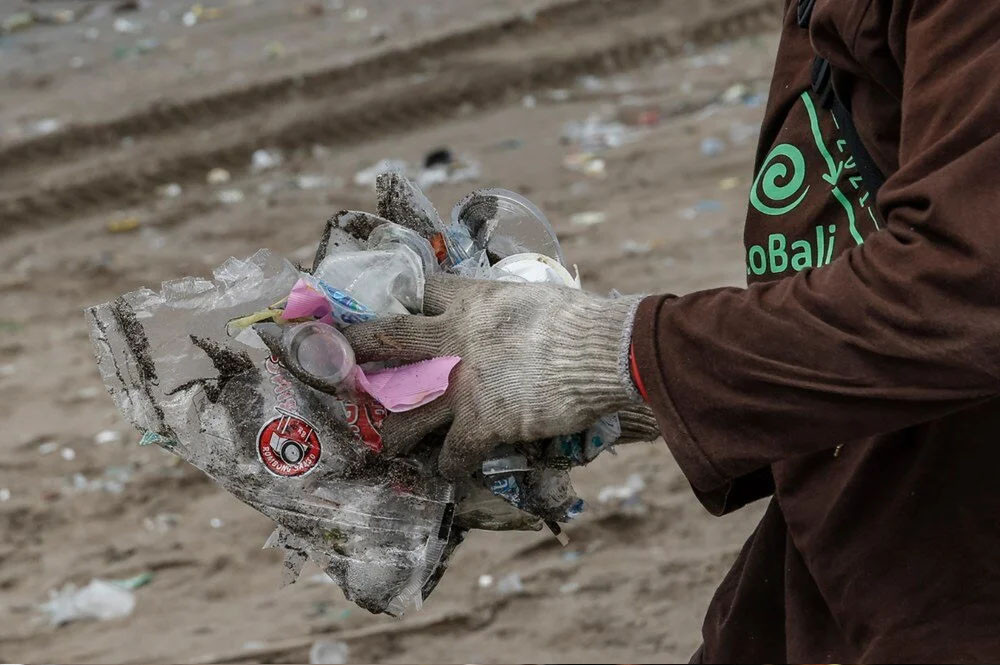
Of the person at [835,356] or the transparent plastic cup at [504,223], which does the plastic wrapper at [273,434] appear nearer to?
the person at [835,356]

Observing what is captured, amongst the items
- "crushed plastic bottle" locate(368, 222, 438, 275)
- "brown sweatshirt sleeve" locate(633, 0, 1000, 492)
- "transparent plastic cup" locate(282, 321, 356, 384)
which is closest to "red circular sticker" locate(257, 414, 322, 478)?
"transparent plastic cup" locate(282, 321, 356, 384)

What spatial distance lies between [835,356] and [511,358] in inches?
15.4

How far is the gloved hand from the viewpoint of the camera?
4.63 ft

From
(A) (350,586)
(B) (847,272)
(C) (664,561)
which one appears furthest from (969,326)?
(C) (664,561)

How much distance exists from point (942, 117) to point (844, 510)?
0.55 metres

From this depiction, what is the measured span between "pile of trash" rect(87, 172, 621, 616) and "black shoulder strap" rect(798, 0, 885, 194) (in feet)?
1.46

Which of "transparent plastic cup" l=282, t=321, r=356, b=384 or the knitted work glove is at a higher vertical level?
"transparent plastic cup" l=282, t=321, r=356, b=384

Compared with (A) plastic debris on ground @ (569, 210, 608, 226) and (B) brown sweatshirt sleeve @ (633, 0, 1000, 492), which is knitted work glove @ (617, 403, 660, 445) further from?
(A) plastic debris on ground @ (569, 210, 608, 226)

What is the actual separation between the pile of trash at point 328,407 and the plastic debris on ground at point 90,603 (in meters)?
2.04

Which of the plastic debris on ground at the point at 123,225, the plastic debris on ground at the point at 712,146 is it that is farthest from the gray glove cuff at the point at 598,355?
the plastic debris on ground at the point at 123,225

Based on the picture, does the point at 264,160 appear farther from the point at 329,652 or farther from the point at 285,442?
the point at 285,442

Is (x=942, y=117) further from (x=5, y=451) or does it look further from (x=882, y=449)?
(x=5, y=451)

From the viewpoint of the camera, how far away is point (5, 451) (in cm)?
458

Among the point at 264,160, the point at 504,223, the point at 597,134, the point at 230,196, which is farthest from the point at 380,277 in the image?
the point at 264,160
